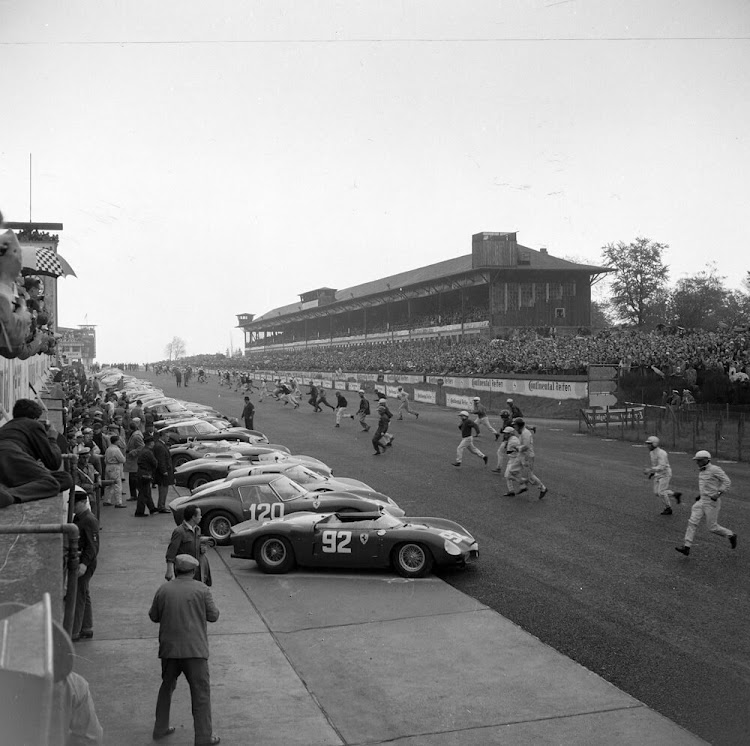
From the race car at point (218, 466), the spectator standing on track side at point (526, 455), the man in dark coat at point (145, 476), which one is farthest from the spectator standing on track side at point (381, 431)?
the man in dark coat at point (145, 476)

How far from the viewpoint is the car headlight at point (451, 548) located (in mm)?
A: 11148

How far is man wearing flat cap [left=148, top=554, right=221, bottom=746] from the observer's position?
608 cm

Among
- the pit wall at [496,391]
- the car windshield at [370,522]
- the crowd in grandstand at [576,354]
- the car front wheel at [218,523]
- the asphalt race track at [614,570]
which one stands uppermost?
the crowd in grandstand at [576,354]

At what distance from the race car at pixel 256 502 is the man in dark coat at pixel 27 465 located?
→ 7.36 metres

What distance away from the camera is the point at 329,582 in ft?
36.5

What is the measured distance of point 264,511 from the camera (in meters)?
13.6

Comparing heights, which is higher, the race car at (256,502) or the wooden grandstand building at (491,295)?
the wooden grandstand building at (491,295)

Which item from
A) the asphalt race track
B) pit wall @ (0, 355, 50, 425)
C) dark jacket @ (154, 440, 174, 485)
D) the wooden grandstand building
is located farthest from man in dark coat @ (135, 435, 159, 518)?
the wooden grandstand building

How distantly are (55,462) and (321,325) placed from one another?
10093cm

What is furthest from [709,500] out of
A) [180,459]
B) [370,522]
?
[180,459]

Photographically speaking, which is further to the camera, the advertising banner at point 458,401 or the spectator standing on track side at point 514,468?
the advertising banner at point 458,401

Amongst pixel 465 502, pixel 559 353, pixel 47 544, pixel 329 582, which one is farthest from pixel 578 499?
pixel 559 353

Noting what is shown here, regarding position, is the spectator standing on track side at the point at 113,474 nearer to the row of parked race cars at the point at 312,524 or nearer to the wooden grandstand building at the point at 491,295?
the row of parked race cars at the point at 312,524

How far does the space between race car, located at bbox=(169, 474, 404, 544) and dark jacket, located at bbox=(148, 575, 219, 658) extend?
22.8 feet
